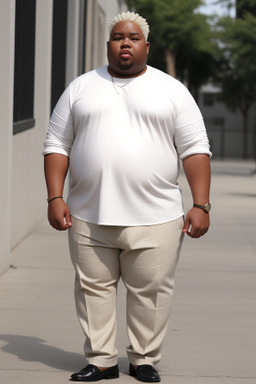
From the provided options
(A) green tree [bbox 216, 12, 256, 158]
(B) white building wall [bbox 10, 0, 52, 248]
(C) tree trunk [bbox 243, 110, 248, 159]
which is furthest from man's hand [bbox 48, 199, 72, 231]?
(C) tree trunk [bbox 243, 110, 248, 159]

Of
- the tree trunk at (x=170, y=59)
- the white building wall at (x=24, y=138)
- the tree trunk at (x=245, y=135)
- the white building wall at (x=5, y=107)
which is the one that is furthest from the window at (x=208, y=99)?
the white building wall at (x=5, y=107)

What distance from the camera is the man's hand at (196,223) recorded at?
517 centimetres

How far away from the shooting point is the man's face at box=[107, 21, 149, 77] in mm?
5148

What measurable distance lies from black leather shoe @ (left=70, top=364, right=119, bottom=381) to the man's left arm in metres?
0.87

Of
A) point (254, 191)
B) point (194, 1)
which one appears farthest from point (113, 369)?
point (194, 1)

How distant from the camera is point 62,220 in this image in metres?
5.21

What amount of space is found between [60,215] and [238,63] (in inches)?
1498

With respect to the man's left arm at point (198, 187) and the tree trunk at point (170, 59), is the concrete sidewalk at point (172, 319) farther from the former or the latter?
the tree trunk at point (170, 59)

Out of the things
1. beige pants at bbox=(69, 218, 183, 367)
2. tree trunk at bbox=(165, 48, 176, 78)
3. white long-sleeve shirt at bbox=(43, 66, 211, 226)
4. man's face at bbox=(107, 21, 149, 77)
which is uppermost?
man's face at bbox=(107, 21, 149, 77)

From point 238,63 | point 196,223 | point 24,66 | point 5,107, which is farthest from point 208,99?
point 196,223

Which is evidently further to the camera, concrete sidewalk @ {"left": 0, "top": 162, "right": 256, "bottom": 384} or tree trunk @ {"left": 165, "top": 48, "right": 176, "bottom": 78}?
tree trunk @ {"left": 165, "top": 48, "right": 176, "bottom": 78}

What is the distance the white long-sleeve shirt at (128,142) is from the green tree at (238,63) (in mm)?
31285

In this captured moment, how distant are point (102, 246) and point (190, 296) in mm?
3183

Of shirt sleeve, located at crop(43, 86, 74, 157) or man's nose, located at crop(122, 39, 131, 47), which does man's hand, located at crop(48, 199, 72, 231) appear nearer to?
shirt sleeve, located at crop(43, 86, 74, 157)
